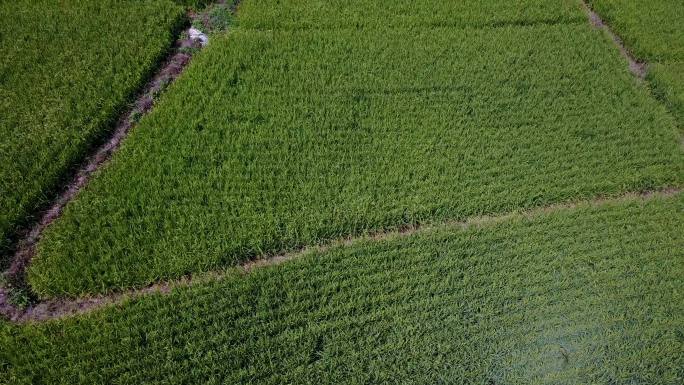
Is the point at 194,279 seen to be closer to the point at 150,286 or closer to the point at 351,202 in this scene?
the point at 150,286

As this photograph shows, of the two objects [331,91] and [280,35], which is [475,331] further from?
[280,35]

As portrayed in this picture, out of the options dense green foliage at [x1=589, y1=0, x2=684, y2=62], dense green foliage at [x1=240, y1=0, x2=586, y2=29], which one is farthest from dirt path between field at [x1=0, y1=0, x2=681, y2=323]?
dense green foliage at [x1=589, y1=0, x2=684, y2=62]

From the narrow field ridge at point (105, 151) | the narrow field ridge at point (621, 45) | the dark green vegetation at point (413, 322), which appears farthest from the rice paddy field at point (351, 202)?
the narrow field ridge at point (621, 45)

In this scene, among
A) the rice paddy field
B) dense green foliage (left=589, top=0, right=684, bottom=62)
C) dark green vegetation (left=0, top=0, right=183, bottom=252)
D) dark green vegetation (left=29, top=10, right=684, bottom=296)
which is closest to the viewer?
the rice paddy field

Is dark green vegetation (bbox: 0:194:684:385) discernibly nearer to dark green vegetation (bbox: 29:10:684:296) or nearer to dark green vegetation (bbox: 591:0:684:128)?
dark green vegetation (bbox: 29:10:684:296)

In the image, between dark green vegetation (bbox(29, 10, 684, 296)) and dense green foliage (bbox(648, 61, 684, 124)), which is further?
dense green foliage (bbox(648, 61, 684, 124))

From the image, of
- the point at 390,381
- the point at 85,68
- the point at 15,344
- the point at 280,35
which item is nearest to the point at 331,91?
the point at 280,35

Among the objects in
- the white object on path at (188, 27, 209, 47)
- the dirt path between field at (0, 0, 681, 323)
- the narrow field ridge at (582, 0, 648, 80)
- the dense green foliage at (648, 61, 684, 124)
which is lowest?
the dense green foliage at (648, 61, 684, 124)
